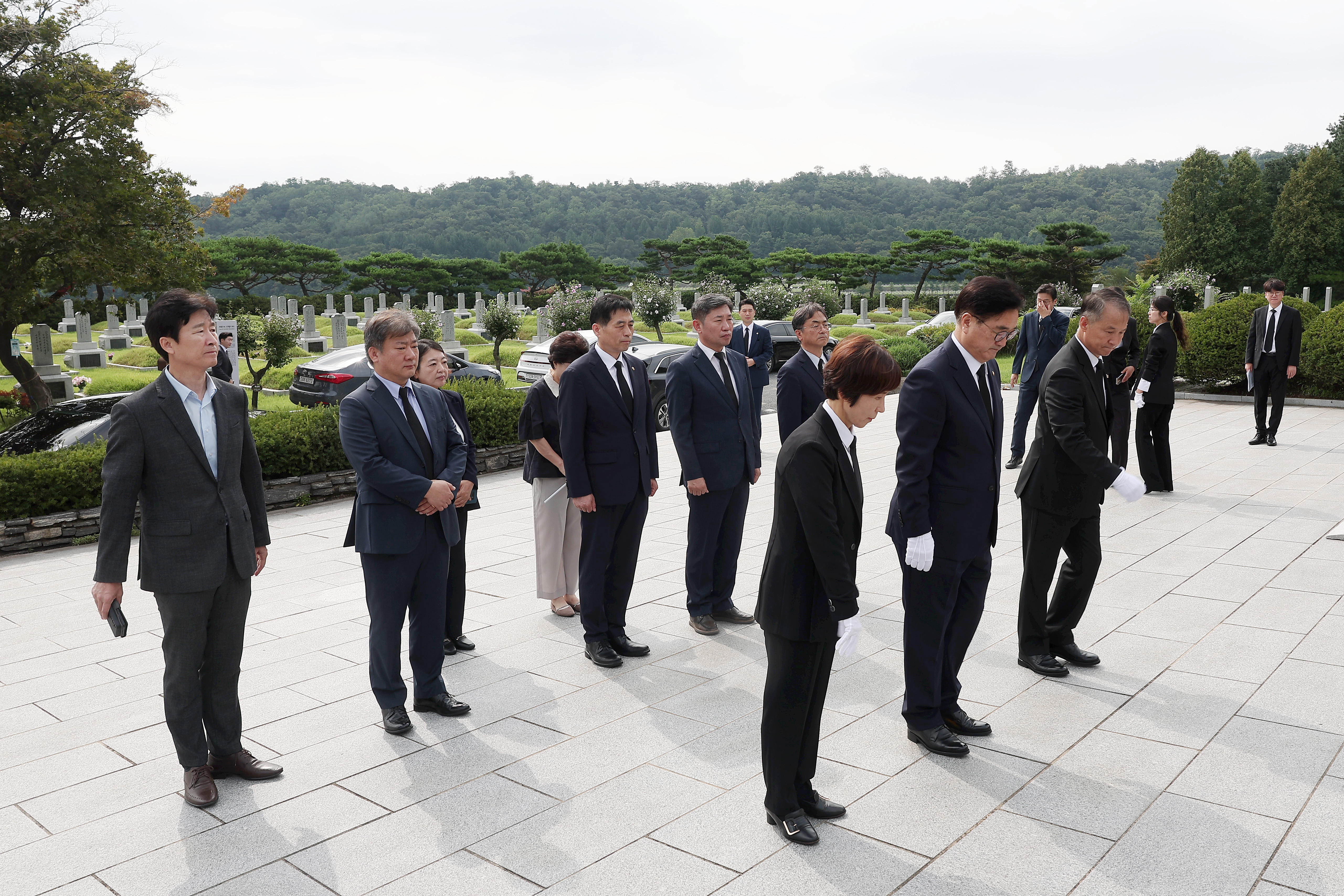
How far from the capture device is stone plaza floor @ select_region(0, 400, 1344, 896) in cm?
290

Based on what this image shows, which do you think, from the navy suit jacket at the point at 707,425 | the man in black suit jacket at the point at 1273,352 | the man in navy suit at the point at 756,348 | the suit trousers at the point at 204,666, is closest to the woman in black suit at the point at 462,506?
the navy suit jacket at the point at 707,425

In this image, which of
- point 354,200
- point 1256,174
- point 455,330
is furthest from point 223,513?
point 354,200

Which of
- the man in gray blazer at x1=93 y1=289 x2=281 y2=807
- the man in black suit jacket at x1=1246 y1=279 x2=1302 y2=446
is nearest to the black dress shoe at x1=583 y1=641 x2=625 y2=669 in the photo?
the man in gray blazer at x1=93 y1=289 x2=281 y2=807

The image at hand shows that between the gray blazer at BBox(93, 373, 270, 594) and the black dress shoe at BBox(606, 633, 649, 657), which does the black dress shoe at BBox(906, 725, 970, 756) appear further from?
the gray blazer at BBox(93, 373, 270, 594)

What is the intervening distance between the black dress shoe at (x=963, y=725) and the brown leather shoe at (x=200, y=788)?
2.84 metres

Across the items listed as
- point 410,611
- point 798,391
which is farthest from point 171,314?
point 798,391

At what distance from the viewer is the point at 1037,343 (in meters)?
9.46

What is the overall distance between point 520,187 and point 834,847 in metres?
82.7

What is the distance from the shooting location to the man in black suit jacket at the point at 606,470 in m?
4.75

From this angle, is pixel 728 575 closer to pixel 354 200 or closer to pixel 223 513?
pixel 223 513

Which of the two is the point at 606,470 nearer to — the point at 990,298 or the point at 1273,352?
the point at 990,298

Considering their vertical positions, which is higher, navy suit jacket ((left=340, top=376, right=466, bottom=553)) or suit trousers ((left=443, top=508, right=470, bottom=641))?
navy suit jacket ((left=340, top=376, right=466, bottom=553))

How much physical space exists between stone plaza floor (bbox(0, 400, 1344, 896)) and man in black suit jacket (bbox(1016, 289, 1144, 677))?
20 centimetres

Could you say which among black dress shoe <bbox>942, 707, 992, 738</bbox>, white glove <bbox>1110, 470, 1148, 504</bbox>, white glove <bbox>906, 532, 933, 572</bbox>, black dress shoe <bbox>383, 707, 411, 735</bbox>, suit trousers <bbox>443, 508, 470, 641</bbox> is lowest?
black dress shoe <bbox>383, 707, 411, 735</bbox>
